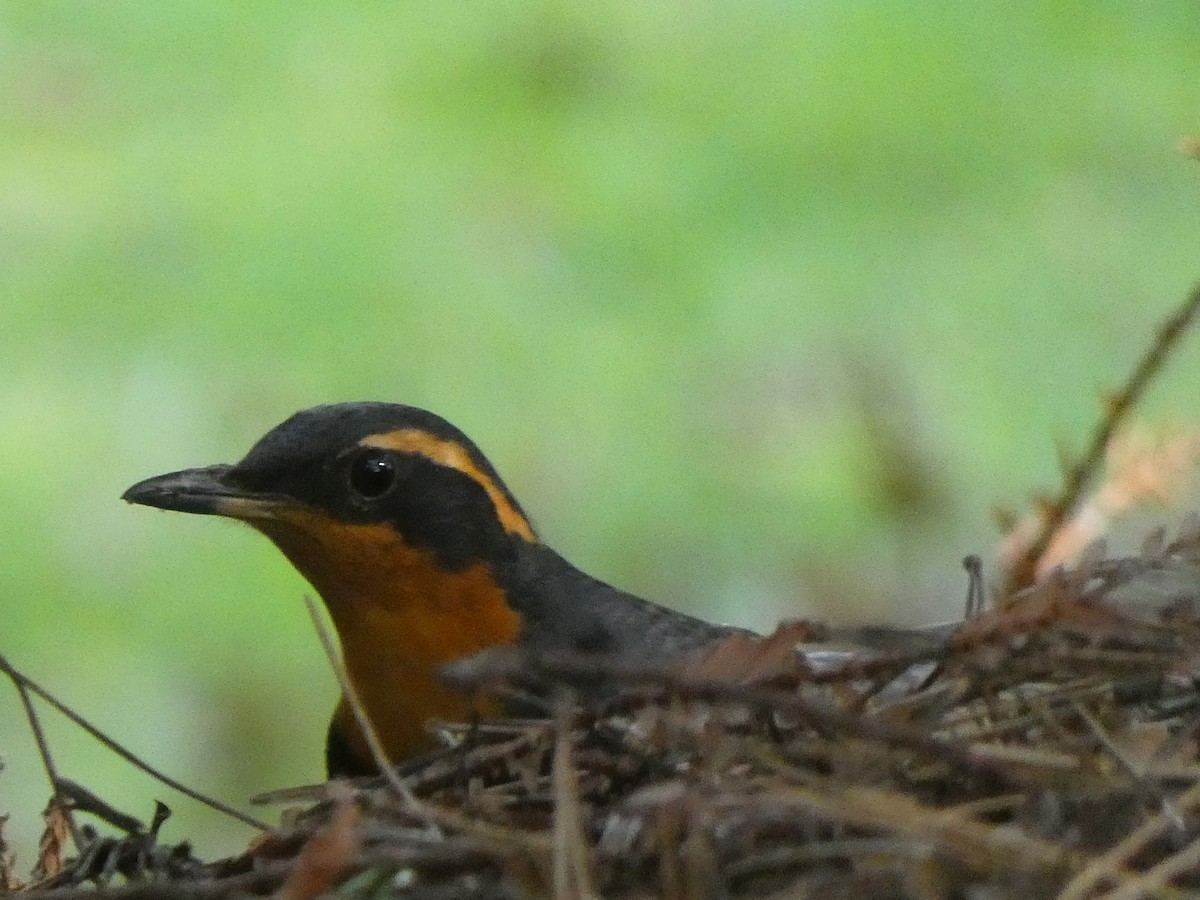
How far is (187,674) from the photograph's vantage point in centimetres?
688

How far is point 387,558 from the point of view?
426 cm

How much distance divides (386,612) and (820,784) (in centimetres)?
165

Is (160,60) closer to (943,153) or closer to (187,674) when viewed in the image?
(187,674)

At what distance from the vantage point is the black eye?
423 cm

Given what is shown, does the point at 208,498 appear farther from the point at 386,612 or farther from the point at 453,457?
the point at 453,457

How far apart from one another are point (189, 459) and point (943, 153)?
3.01m

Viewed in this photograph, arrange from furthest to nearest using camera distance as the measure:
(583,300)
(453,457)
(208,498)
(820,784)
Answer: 1. (583,300)
2. (453,457)
3. (208,498)
4. (820,784)

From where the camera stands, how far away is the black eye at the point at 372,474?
423cm

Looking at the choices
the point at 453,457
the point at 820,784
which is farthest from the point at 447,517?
the point at 820,784

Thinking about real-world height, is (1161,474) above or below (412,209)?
below

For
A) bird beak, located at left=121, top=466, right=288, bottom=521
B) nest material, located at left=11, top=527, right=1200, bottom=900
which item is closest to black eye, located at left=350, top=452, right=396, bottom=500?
bird beak, located at left=121, top=466, right=288, bottom=521

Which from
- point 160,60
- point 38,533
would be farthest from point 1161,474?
point 160,60

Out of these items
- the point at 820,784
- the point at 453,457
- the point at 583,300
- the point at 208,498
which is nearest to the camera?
the point at 820,784

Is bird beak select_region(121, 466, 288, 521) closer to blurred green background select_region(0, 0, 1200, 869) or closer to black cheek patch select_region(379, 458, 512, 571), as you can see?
black cheek patch select_region(379, 458, 512, 571)
